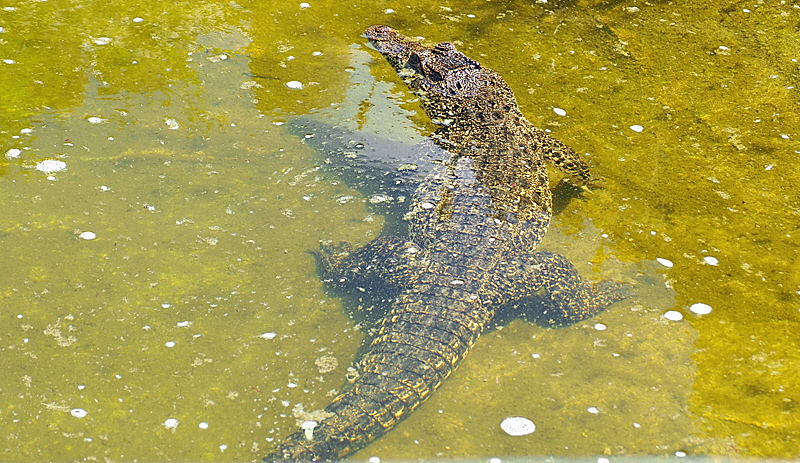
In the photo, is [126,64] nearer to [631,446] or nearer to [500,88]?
[500,88]

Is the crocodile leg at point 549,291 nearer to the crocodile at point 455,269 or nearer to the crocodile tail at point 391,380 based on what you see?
the crocodile at point 455,269

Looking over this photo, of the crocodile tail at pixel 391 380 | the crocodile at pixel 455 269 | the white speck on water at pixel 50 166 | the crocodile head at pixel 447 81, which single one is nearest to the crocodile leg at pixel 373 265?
the crocodile at pixel 455 269

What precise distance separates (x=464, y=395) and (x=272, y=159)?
2326 millimetres

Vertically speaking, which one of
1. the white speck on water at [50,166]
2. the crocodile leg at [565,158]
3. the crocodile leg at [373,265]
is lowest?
the white speck on water at [50,166]

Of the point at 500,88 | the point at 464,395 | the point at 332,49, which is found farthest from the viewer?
the point at 332,49

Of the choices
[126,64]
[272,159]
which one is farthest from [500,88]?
[126,64]

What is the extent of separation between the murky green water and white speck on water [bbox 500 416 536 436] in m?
0.04

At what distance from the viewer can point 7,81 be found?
5.14 metres

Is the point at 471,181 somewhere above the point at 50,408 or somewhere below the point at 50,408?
above

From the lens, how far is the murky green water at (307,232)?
3.03 meters

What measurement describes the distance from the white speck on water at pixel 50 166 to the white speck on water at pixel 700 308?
407 cm

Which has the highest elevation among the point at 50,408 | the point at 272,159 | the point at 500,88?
the point at 500,88

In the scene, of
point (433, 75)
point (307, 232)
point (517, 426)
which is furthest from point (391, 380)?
point (433, 75)

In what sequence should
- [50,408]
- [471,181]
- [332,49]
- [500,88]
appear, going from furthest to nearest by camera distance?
[332,49], [500,88], [471,181], [50,408]
